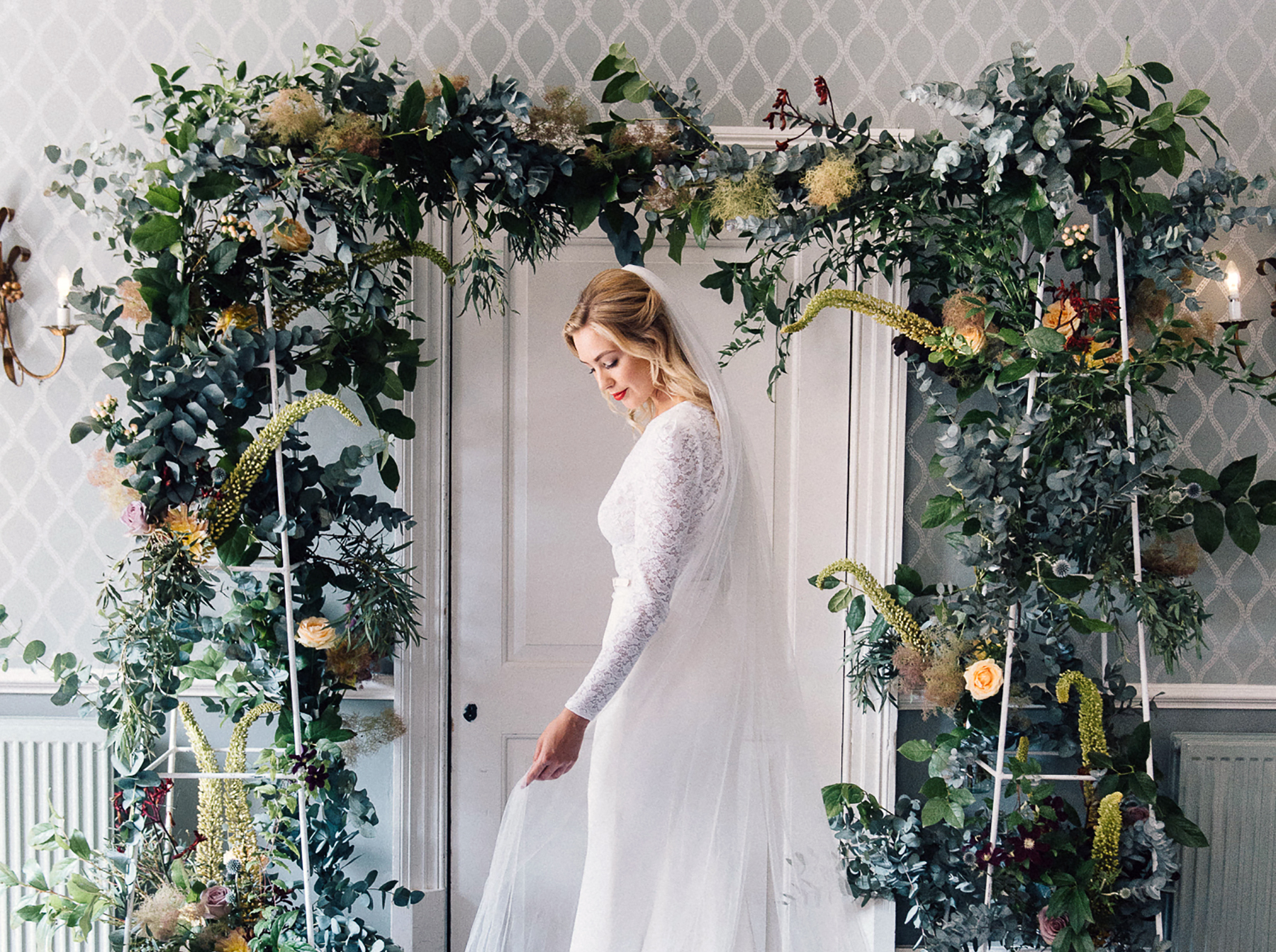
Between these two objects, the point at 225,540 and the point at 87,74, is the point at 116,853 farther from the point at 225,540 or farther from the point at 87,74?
the point at 87,74

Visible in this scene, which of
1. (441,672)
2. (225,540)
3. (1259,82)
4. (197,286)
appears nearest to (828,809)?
(441,672)

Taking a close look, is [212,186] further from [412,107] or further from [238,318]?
[412,107]

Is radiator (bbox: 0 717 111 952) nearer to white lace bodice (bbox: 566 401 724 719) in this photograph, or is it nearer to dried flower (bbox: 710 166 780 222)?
white lace bodice (bbox: 566 401 724 719)

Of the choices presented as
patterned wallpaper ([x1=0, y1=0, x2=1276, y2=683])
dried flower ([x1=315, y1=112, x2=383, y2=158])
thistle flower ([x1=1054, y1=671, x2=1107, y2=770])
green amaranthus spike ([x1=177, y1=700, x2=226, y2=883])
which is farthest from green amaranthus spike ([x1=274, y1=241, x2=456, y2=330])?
thistle flower ([x1=1054, y1=671, x2=1107, y2=770])

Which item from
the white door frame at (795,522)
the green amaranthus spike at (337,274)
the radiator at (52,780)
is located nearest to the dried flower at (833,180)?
the white door frame at (795,522)

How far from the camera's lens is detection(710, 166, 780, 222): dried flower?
6.18 ft

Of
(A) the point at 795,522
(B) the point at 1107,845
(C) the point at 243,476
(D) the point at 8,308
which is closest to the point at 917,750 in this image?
(B) the point at 1107,845

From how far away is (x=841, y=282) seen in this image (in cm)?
223

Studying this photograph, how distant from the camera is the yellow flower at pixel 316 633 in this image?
1867 mm

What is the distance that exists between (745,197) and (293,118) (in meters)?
0.94

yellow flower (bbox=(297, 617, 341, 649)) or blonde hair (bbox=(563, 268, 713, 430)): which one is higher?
blonde hair (bbox=(563, 268, 713, 430))

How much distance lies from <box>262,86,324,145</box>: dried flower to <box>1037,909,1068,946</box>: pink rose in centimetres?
230

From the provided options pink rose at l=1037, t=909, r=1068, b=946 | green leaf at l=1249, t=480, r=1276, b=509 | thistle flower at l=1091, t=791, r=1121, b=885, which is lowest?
pink rose at l=1037, t=909, r=1068, b=946

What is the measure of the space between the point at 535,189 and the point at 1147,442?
1.41 m
